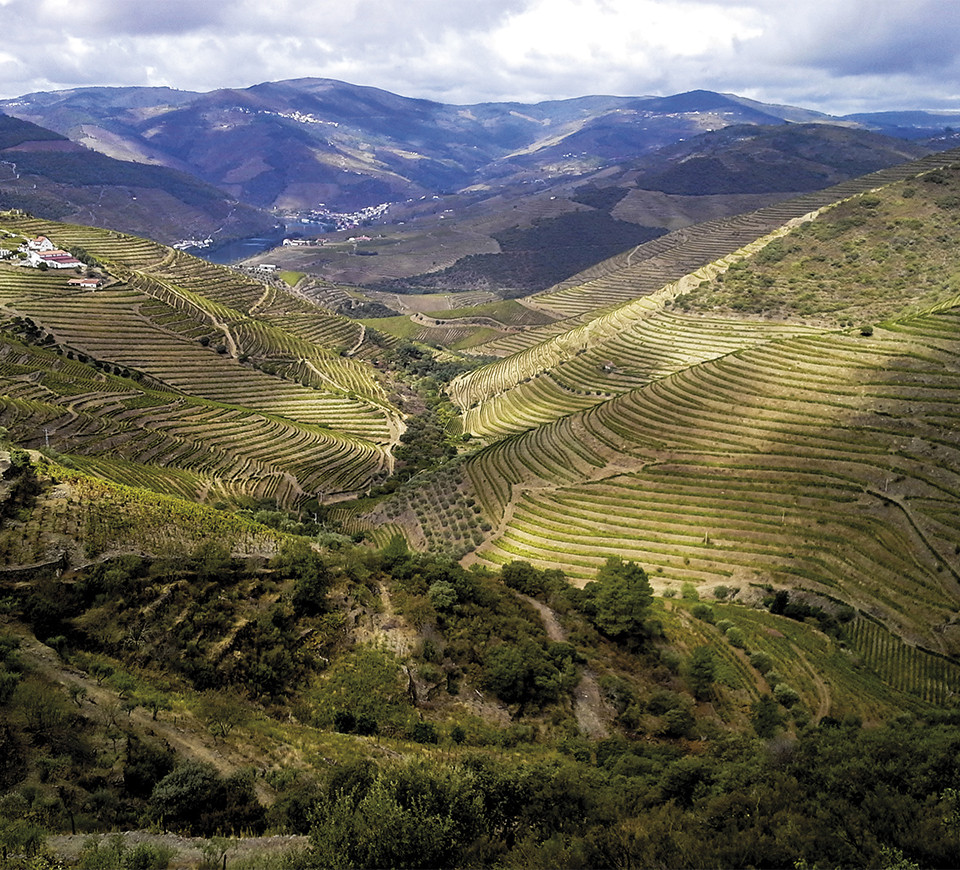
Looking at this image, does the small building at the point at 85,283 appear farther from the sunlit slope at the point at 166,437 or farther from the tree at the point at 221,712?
the tree at the point at 221,712

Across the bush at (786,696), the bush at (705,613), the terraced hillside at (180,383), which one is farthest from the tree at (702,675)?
the terraced hillside at (180,383)

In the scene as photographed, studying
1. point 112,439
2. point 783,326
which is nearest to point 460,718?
point 112,439

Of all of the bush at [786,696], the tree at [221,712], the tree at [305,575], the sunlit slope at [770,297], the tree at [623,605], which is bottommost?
the bush at [786,696]

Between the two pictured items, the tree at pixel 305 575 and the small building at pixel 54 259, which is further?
the small building at pixel 54 259

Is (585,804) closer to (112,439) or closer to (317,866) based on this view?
(317,866)

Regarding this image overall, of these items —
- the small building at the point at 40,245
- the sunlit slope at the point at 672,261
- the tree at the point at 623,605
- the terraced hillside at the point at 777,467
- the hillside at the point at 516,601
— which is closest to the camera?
the hillside at the point at 516,601

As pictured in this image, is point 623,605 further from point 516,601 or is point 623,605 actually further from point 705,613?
point 705,613

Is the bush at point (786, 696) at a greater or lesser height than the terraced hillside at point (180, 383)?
lesser

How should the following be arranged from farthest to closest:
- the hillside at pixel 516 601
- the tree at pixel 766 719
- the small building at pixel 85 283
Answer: the small building at pixel 85 283
the tree at pixel 766 719
the hillside at pixel 516 601
